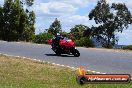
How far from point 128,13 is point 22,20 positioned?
19570 mm

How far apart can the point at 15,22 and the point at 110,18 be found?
55.7ft

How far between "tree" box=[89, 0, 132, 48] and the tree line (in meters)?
14.1

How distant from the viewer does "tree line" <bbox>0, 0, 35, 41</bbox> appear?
6506 centimetres

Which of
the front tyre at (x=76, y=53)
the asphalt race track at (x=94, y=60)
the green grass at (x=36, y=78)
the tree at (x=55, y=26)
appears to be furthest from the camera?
the tree at (x=55, y=26)

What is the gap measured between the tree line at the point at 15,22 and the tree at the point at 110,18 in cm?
1406

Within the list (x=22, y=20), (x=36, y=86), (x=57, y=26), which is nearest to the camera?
(x=36, y=86)

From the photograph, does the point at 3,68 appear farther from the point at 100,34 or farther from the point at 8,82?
the point at 100,34

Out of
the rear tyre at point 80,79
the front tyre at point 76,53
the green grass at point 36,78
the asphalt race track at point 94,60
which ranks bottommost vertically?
the asphalt race track at point 94,60

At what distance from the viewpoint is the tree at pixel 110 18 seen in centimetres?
5406

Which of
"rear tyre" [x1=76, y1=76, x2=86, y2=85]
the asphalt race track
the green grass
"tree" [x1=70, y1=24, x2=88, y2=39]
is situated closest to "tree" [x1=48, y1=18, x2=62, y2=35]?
"tree" [x1=70, y1=24, x2=88, y2=39]

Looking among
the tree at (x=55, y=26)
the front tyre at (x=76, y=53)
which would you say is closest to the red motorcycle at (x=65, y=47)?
the front tyre at (x=76, y=53)

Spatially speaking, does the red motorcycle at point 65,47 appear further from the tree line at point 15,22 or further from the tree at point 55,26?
the tree at point 55,26

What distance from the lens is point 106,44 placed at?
55000mm

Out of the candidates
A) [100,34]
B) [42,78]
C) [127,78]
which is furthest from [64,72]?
[100,34]
